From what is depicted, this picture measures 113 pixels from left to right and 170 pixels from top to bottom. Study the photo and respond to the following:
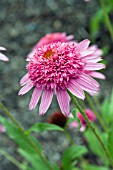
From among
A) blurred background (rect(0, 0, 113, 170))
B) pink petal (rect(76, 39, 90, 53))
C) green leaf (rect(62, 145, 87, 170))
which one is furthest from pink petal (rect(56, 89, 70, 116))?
blurred background (rect(0, 0, 113, 170))

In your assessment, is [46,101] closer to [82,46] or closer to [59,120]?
[82,46]

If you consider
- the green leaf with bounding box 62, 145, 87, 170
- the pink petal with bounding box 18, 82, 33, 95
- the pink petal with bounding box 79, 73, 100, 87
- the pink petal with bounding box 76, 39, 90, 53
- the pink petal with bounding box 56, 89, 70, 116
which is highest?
the pink petal with bounding box 76, 39, 90, 53

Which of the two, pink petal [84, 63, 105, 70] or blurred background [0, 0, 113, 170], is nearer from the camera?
pink petal [84, 63, 105, 70]

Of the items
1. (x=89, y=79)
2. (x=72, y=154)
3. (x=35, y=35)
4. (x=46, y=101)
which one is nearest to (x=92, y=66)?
(x=89, y=79)

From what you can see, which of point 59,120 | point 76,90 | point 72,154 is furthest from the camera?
point 59,120

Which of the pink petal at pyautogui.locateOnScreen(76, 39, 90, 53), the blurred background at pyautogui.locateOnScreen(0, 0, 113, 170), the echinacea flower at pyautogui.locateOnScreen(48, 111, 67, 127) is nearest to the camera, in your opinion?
the pink petal at pyautogui.locateOnScreen(76, 39, 90, 53)

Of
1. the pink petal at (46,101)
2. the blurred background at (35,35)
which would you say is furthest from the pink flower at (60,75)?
the blurred background at (35,35)

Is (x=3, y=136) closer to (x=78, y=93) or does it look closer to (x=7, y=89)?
(x=7, y=89)

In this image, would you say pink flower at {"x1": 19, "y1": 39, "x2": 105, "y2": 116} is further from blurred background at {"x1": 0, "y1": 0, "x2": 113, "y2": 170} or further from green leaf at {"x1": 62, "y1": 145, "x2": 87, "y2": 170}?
blurred background at {"x1": 0, "y1": 0, "x2": 113, "y2": 170}
